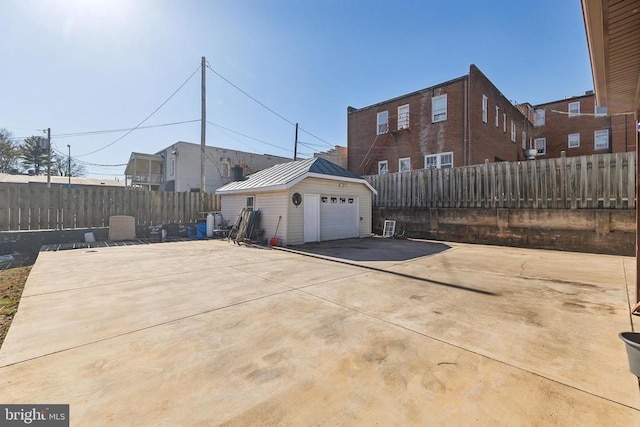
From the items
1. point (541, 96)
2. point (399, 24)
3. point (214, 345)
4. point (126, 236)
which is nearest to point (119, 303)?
point (214, 345)

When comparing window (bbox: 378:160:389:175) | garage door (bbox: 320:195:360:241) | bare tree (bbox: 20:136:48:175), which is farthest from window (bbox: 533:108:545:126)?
bare tree (bbox: 20:136:48:175)

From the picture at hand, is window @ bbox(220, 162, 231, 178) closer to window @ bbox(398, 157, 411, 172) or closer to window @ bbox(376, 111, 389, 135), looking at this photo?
window @ bbox(376, 111, 389, 135)

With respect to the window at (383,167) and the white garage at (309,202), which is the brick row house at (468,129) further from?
the white garage at (309,202)

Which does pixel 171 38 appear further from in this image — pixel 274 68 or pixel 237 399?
pixel 237 399

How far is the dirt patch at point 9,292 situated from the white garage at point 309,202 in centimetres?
722

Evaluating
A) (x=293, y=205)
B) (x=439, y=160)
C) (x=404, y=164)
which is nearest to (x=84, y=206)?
(x=293, y=205)

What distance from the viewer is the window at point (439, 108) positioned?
54.0 ft

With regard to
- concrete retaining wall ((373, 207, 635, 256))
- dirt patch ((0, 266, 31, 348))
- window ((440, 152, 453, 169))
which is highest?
window ((440, 152, 453, 169))

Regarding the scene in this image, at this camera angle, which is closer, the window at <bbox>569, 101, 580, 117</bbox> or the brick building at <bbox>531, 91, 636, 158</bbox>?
the brick building at <bbox>531, 91, 636, 158</bbox>

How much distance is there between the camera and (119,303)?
419 centimetres

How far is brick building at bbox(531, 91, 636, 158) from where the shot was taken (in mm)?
20844

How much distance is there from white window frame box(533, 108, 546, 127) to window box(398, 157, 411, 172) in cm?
1559

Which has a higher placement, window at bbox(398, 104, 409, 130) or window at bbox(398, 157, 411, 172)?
window at bbox(398, 104, 409, 130)

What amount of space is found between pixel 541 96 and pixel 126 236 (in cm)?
3192
